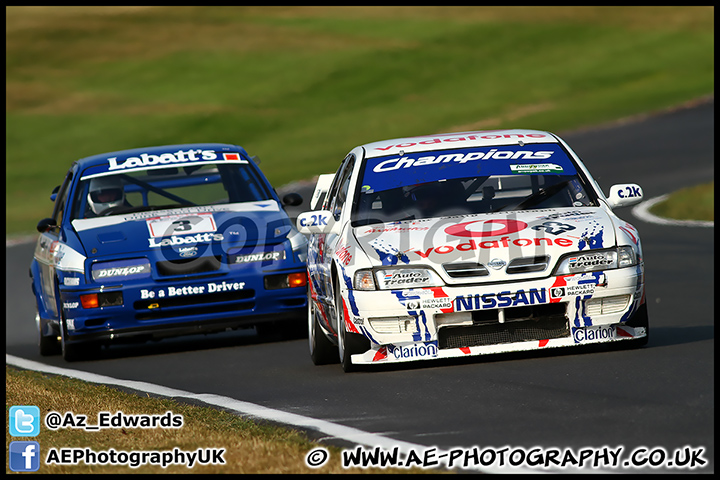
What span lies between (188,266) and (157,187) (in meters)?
1.60

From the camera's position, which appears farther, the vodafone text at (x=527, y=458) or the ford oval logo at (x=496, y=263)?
the ford oval logo at (x=496, y=263)

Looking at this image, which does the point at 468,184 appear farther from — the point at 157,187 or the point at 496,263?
the point at 157,187

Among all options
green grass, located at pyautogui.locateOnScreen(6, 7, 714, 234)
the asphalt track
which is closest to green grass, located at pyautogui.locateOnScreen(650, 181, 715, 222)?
the asphalt track

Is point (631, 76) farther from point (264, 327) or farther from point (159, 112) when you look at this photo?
point (264, 327)

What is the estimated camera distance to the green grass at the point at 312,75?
39094 mm

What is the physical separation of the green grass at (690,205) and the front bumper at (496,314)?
875 cm

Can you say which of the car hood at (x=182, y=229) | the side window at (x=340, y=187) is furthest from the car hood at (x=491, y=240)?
the car hood at (x=182, y=229)

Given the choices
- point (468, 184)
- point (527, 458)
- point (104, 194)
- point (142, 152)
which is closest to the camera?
point (527, 458)

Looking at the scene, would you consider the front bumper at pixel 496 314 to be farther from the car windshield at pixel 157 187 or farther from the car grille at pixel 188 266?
the car windshield at pixel 157 187

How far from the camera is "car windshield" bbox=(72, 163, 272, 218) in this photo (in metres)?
11.5

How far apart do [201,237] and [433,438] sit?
4.92m

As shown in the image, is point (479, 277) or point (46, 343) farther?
point (46, 343)

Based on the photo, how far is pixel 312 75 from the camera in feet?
166

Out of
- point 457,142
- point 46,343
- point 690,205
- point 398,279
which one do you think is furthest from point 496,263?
point 690,205
